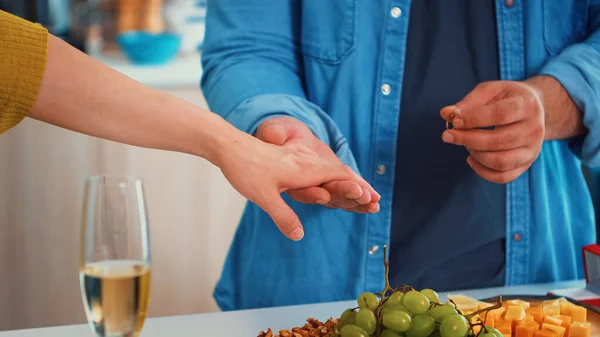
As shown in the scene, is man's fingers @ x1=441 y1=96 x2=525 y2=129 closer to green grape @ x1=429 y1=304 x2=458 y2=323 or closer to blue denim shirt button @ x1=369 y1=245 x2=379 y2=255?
blue denim shirt button @ x1=369 y1=245 x2=379 y2=255

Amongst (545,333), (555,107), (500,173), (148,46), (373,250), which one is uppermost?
(148,46)

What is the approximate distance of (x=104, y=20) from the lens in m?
3.29

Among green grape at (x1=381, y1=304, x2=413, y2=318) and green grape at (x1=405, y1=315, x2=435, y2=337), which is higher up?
green grape at (x1=381, y1=304, x2=413, y2=318)

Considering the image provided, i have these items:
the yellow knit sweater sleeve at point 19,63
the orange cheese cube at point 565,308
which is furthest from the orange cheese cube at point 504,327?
the yellow knit sweater sleeve at point 19,63

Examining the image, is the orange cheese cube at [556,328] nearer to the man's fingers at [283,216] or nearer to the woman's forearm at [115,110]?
the man's fingers at [283,216]

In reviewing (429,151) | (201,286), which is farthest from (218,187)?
(429,151)

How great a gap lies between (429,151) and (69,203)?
5.52ft

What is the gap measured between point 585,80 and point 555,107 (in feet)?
0.23

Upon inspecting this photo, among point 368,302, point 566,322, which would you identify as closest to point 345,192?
point 368,302

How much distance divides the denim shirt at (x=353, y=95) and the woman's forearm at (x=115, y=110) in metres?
0.37

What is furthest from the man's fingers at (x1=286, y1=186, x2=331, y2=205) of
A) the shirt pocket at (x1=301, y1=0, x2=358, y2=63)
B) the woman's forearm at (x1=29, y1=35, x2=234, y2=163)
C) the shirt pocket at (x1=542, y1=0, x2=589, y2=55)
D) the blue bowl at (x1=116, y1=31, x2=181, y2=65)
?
the blue bowl at (x1=116, y1=31, x2=181, y2=65)

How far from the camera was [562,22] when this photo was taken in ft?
5.17

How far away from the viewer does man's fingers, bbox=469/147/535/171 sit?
135 centimetres

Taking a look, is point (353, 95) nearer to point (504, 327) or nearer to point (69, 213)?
point (504, 327)
